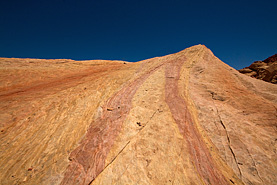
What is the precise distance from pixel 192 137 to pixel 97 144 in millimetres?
4796

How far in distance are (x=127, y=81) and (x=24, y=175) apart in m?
8.31

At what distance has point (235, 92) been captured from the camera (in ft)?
27.8

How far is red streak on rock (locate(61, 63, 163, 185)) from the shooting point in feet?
15.7

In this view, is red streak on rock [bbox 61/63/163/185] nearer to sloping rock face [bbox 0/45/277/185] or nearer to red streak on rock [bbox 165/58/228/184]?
sloping rock face [bbox 0/45/277/185]

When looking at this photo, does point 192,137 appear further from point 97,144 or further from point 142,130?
point 97,144

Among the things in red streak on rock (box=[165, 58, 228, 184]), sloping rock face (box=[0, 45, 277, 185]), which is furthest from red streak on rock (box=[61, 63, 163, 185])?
red streak on rock (box=[165, 58, 228, 184])

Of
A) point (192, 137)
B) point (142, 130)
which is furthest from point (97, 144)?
point (192, 137)

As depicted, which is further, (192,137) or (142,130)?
(142,130)

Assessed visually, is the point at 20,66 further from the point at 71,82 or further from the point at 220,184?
the point at 220,184

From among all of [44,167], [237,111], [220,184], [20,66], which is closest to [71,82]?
[44,167]

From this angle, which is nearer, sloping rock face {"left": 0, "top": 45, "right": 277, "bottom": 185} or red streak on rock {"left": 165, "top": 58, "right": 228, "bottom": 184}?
red streak on rock {"left": 165, "top": 58, "right": 228, "bottom": 184}

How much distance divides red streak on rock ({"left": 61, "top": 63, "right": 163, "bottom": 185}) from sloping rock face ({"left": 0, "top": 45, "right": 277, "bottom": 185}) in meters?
0.04

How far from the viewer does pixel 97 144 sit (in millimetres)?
5809

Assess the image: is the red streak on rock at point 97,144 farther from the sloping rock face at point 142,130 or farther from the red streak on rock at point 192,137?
the red streak on rock at point 192,137
